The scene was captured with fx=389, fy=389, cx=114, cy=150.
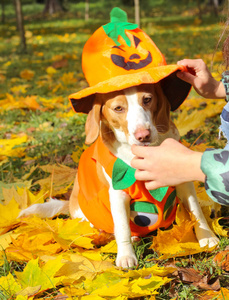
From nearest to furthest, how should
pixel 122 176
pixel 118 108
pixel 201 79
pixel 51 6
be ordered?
pixel 118 108, pixel 122 176, pixel 201 79, pixel 51 6

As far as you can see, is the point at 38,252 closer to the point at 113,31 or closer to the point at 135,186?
the point at 135,186

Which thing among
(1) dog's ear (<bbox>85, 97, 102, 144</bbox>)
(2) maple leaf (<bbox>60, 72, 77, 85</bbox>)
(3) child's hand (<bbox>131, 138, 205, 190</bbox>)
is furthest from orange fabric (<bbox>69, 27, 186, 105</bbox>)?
(2) maple leaf (<bbox>60, 72, 77, 85</bbox>)

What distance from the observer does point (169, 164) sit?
4.63 feet

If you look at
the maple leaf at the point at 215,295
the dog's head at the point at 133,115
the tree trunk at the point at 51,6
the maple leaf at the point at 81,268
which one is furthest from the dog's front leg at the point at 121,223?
the tree trunk at the point at 51,6

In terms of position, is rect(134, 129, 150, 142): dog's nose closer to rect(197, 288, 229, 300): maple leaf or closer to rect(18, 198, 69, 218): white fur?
rect(197, 288, 229, 300): maple leaf

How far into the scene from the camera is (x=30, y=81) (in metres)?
6.64

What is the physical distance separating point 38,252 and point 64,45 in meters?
9.06

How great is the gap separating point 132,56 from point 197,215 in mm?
926

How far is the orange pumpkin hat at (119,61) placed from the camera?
173 cm

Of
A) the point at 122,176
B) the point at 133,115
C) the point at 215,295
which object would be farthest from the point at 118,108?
the point at 215,295

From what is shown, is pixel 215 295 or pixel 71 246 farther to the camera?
pixel 71 246

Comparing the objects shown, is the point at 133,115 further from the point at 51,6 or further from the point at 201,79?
the point at 51,6

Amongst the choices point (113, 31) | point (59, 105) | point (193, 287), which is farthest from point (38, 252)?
point (59, 105)

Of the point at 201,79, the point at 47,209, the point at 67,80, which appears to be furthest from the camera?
the point at 67,80
